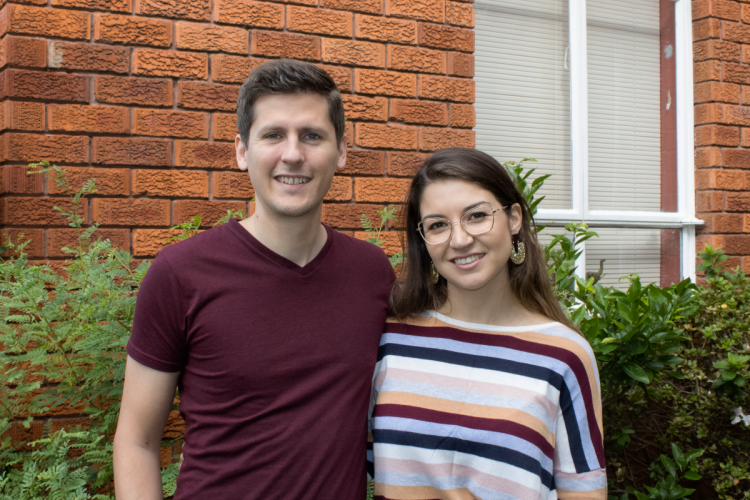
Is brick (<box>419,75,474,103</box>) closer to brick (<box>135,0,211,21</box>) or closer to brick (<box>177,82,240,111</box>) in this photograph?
brick (<box>177,82,240,111</box>)

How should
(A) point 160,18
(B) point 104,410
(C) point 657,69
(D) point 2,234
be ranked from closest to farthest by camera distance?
(B) point 104,410 < (D) point 2,234 < (A) point 160,18 < (C) point 657,69

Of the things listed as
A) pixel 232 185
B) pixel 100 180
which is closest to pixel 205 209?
pixel 232 185

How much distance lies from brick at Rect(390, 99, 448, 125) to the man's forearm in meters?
1.99

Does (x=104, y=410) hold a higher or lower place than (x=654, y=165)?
lower

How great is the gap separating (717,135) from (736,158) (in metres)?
0.22

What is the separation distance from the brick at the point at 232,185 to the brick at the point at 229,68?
1.43ft

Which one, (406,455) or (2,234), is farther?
(2,234)

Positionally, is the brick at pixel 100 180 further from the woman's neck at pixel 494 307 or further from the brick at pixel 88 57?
the woman's neck at pixel 494 307

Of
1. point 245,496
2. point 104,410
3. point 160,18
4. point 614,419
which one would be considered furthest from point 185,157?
point 614,419

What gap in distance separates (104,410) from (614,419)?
7.18 ft

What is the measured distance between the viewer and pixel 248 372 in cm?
143

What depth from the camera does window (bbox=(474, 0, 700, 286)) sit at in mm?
3662

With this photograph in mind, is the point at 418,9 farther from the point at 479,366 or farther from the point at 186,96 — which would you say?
the point at 479,366

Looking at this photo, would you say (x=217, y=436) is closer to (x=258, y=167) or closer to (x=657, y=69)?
(x=258, y=167)
